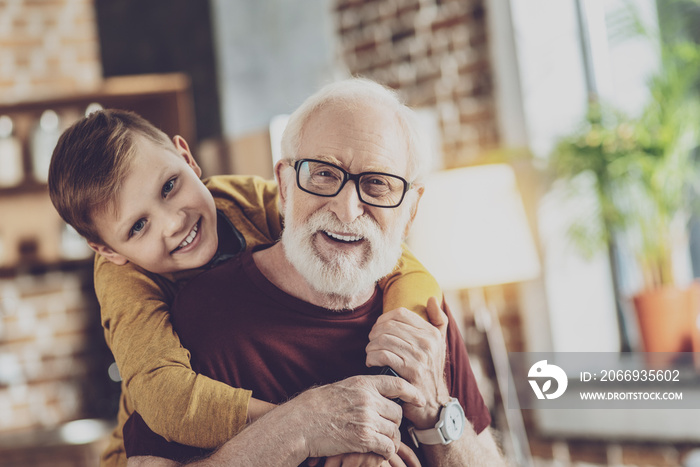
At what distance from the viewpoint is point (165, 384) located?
4.02 feet

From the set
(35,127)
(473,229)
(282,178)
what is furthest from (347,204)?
(35,127)

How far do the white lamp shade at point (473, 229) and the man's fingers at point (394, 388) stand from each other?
166 cm

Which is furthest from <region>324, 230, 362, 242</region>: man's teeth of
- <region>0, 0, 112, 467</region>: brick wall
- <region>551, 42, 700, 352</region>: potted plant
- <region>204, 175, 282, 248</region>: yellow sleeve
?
<region>0, 0, 112, 467</region>: brick wall

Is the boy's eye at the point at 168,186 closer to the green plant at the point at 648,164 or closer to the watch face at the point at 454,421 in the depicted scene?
the watch face at the point at 454,421

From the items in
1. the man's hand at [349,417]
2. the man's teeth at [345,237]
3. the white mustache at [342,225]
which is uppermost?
the white mustache at [342,225]

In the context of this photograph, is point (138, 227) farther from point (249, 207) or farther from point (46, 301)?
point (46, 301)

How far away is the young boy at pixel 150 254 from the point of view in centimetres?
124

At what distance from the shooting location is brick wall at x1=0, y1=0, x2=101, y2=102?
4668 mm

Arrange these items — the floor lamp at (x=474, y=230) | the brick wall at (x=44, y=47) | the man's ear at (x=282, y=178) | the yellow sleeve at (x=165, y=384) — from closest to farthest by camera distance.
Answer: the yellow sleeve at (x=165, y=384) → the man's ear at (x=282, y=178) → the floor lamp at (x=474, y=230) → the brick wall at (x=44, y=47)

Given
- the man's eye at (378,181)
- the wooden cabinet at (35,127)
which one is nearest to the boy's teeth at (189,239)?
the man's eye at (378,181)

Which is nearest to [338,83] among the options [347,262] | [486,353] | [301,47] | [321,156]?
Result: [321,156]

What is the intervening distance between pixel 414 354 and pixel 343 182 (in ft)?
1.16

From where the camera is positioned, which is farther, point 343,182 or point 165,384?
point 343,182

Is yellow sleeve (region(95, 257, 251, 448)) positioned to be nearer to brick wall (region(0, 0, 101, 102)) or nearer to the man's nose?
the man's nose
